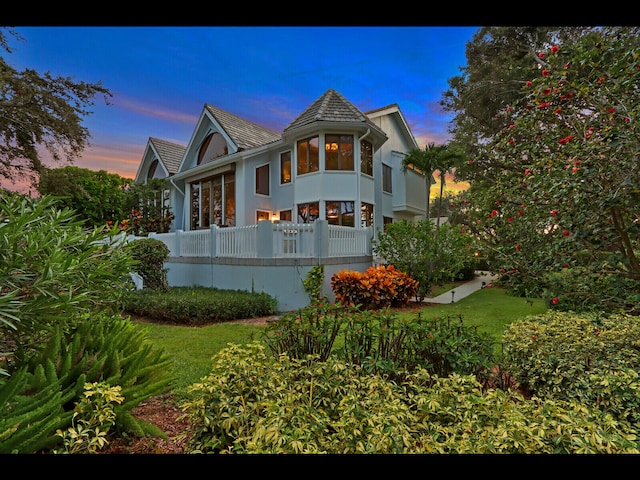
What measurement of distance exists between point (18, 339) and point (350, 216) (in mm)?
10312

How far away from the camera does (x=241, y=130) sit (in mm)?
14102

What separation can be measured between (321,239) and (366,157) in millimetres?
5967

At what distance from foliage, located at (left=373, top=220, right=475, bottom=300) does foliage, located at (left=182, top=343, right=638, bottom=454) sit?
6475mm

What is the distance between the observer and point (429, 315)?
6824 mm

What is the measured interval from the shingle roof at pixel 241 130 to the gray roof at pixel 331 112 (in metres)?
2.09

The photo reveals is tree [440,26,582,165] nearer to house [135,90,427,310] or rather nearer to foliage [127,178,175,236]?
house [135,90,427,310]

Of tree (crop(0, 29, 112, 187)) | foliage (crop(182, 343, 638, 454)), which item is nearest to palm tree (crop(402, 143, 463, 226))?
tree (crop(0, 29, 112, 187))

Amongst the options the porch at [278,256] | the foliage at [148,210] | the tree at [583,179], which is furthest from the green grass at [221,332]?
the foliage at [148,210]

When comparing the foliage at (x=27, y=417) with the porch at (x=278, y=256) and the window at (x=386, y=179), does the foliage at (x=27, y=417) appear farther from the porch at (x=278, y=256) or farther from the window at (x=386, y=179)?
the window at (x=386, y=179)

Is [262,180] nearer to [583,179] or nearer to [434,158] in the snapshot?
[434,158]

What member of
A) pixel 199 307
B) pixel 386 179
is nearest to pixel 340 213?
pixel 386 179
